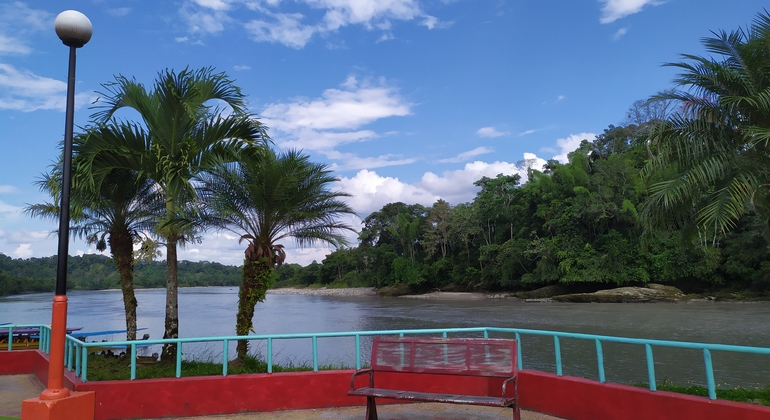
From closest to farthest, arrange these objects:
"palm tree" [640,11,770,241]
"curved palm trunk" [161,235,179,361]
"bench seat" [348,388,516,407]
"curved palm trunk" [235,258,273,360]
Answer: "bench seat" [348,388,516,407] → "palm tree" [640,11,770,241] → "curved palm trunk" [235,258,273,360] → "curved palm trunk" [161,235,179,361]

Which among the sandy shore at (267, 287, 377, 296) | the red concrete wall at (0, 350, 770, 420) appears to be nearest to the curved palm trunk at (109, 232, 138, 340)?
the red concrete wall at (0, 350, 770, 420)

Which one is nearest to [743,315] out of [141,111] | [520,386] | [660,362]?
[660,362]

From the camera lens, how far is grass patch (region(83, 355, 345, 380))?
808cm

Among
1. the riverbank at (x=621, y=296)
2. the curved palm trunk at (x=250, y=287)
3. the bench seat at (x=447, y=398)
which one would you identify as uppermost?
the curved palm trunk at (x=250, y=287)

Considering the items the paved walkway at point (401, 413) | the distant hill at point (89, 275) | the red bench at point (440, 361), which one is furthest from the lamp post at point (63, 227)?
the distant hill at point (89, 275)

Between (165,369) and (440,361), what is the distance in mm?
5562

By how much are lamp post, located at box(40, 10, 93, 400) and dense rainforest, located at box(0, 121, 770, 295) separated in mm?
24046

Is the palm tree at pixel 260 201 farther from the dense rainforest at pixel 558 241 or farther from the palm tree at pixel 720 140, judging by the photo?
the dense rainforest at pixel 558 241

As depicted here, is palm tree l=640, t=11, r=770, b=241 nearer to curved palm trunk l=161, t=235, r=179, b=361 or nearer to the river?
the river

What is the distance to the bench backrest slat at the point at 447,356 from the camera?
16.9 ft

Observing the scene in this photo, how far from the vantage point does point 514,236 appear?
6047 cm

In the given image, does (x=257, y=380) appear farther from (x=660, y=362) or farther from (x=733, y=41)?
(x=660, y=362)

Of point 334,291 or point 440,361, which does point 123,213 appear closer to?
point 440,361

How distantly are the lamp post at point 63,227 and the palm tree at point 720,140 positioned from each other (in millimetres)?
8094
